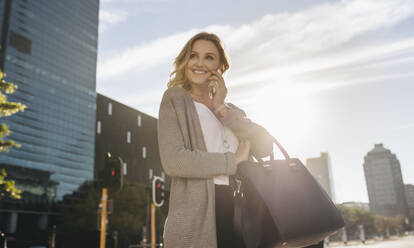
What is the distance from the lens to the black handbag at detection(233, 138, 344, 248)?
1.27 metres

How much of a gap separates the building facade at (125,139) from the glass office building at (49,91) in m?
7.41

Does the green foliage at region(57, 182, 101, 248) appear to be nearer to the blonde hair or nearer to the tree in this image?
the tree

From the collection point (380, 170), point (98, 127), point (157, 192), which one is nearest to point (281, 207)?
point (157, 192)

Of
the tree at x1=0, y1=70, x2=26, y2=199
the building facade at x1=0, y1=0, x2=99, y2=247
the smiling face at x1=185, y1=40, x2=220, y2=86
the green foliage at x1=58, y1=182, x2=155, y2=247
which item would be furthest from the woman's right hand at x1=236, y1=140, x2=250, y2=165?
the building facade at x1=0, y1=0, x2=99, y2=247

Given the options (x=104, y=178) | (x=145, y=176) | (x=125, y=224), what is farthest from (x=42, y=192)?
(x=104, y=178)

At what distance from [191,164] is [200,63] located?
0.73m

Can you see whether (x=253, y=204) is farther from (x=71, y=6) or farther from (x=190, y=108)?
(x=71, y=6)

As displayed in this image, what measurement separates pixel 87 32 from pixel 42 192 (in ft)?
178

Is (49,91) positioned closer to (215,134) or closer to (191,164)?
(215,134)

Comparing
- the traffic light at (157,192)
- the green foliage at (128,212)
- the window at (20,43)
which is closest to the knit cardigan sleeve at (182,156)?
the traffic light at (157,192)

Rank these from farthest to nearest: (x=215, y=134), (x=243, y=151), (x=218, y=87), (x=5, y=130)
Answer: (x=5, y=130), (x=218, y=87), (x=215, y=134), (x=243, y=151)

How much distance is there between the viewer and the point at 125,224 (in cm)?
4094

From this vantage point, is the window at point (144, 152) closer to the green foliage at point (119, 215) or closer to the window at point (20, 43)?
the green foliage at point (119, 215)

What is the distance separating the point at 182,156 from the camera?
1.60 meters
